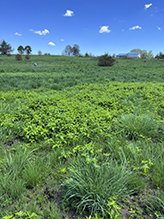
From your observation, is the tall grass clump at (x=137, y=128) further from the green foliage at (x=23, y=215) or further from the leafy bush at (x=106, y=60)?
the leafy bush at (x=106, y=60)

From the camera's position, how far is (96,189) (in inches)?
76.6

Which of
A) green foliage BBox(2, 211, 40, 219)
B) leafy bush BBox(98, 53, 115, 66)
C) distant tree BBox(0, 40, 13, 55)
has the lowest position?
green foliage BBox(2, 211, 40, 219)

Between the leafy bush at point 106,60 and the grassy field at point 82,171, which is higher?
the leafy bush at point 106,60

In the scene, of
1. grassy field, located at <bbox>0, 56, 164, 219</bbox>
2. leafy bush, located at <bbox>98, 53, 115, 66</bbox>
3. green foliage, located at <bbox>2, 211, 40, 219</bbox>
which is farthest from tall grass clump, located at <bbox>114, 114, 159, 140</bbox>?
leafy bush, located at <bbox>98, 53, 115, 66</bbox>

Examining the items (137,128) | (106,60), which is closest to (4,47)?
(106,60)

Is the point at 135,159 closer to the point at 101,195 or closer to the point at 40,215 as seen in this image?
the point at 101,195

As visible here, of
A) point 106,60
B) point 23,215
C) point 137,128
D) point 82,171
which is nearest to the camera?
point 23,215

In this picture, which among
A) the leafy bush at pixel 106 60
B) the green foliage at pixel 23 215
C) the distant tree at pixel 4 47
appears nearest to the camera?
the green foliage at pixel 23 215

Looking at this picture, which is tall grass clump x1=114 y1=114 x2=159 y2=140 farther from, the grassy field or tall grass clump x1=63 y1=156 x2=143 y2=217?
tall grass clump x1=63 y1=156 x2=143 y2=217

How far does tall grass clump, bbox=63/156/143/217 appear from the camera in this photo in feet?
6.17

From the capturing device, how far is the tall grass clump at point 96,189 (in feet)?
6.17

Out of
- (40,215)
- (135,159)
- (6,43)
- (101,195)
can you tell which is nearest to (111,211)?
(101,195)

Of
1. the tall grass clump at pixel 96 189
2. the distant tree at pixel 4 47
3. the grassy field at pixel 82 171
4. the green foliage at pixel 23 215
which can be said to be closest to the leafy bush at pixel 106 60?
the grassy field at pixel 82 171

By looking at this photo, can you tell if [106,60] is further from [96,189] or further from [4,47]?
[4,47]
